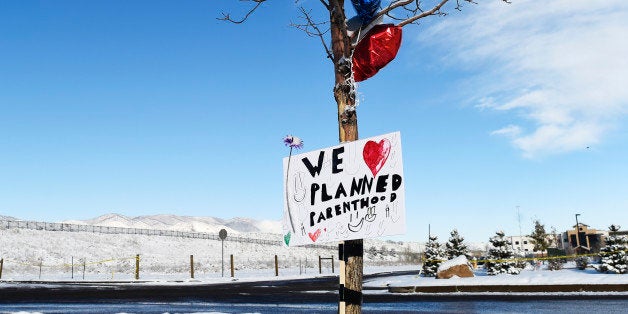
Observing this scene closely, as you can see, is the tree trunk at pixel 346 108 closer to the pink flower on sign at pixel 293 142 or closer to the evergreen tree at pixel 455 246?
the pink flower on sign at pixel 293 142

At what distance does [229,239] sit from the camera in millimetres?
92312

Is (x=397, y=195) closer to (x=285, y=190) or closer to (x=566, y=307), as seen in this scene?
(x=285, y=190)

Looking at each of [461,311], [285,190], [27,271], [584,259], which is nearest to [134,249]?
[27,271]

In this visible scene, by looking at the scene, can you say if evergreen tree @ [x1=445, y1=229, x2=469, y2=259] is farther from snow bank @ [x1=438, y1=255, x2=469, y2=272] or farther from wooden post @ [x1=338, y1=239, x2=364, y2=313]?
wooden post @ [x1=338, y1=239, x2=364, y2=313]

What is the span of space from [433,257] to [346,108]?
20860 millimetres

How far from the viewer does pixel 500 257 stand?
73.7ft

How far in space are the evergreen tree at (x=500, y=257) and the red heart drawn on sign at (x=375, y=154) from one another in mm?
18868

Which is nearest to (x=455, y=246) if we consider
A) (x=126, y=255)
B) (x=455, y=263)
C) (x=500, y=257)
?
(x=500, y=257)

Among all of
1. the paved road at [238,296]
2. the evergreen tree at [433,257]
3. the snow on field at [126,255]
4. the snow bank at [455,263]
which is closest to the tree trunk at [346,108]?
the paved road at [238,296]

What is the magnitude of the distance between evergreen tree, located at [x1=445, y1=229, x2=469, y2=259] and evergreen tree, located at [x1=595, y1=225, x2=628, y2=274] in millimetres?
7168

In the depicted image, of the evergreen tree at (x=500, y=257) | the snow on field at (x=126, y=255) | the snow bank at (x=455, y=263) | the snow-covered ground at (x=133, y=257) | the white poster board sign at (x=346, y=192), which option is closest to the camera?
the white poster board sign at (x=346, y=192)

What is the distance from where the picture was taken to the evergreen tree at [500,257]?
21969 mm

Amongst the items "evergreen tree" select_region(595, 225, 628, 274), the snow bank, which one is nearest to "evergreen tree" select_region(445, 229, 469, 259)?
the snow bank

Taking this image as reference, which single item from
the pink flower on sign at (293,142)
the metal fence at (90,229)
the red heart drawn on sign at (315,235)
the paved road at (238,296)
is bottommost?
the paved road at (238,296)
